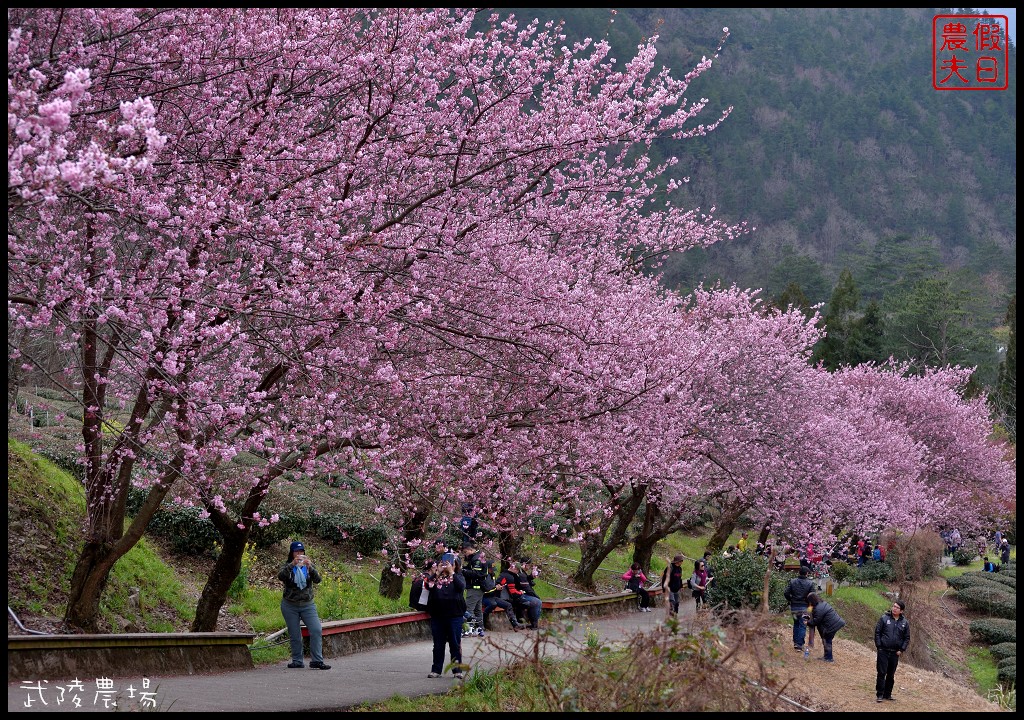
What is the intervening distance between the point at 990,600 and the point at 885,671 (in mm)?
19859

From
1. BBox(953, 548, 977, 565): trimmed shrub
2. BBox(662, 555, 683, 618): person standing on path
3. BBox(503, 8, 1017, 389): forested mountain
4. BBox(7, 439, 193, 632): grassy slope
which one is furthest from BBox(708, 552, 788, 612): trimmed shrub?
BBox(503, 8, 1017, 389): forested mountain

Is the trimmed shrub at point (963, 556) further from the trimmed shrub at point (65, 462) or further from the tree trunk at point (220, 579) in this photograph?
the tree trunk at point (220, 579)

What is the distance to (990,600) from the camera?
31.1 metres

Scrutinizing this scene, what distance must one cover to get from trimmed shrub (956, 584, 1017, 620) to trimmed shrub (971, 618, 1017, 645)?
7.18ft

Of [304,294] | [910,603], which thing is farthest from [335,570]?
[910,603]

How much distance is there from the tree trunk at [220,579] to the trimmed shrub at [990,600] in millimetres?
27130

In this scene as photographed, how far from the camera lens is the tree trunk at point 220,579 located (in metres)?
11.7

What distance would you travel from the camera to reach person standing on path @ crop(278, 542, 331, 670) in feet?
37.7

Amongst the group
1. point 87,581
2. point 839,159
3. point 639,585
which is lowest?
point 639,585

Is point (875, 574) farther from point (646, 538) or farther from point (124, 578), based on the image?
point (124, 578)

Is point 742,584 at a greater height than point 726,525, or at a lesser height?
lesser

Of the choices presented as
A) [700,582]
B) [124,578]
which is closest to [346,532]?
[124,578]

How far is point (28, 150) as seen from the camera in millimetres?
5473

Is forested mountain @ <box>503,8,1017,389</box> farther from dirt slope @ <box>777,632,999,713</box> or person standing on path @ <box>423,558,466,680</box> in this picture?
person standing on path @ <box>423,558,466,680</box>
